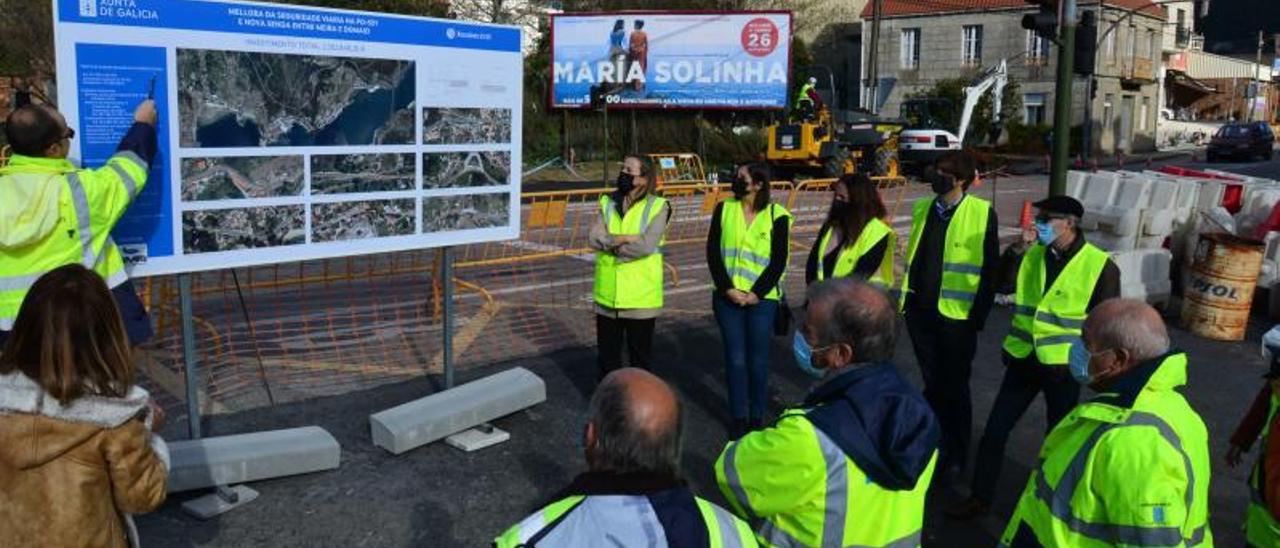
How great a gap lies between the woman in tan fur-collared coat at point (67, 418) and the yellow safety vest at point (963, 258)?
Result: 396 centimetres

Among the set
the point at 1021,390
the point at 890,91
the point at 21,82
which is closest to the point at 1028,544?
the point at 1021,390

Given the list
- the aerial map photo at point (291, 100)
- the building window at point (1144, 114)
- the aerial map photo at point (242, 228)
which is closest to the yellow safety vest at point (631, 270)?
the aerial map photo at point (291, 100)

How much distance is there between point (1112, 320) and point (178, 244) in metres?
4.04

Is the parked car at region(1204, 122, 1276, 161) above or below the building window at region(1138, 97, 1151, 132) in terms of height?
below

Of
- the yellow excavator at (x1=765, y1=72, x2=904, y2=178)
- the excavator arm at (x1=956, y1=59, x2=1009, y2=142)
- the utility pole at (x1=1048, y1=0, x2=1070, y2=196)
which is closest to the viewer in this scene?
the utility pole at (x1=1048, y1=0, x2=1070, y2=196)

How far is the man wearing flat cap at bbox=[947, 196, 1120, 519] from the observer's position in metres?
4.89

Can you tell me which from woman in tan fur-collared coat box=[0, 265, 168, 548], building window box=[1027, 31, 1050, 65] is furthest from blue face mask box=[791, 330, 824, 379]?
building window box=[1027, 31, 1050, 65]

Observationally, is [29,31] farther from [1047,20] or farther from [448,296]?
[1047,20]

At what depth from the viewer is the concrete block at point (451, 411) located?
574cm

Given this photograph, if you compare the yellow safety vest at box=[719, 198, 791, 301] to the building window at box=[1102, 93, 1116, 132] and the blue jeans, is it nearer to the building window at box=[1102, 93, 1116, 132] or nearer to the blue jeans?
the blue jeans

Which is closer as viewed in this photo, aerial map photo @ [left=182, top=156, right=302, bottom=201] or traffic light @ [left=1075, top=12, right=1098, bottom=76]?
aerial map photo @ [left=182, top=156, right=302, bottom=201]

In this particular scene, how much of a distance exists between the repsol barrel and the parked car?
37104 mm

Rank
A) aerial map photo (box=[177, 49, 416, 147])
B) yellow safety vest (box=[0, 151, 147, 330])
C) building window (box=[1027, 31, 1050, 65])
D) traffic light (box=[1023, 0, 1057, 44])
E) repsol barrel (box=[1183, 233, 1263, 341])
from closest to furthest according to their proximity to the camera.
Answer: yellow safety vest (box=[0, 151, 147, 330])
aerial map photo (box=[177, 49, 416, 147])
repsol barrel (box=[1183, 233, 1263, 341])
traffic light (box=[1023, 0, 1057, 44])
building window (box=[1027, 31, 1050, 65])

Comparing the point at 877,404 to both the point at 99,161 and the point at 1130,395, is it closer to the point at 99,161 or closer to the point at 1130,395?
the point at 1130,395
